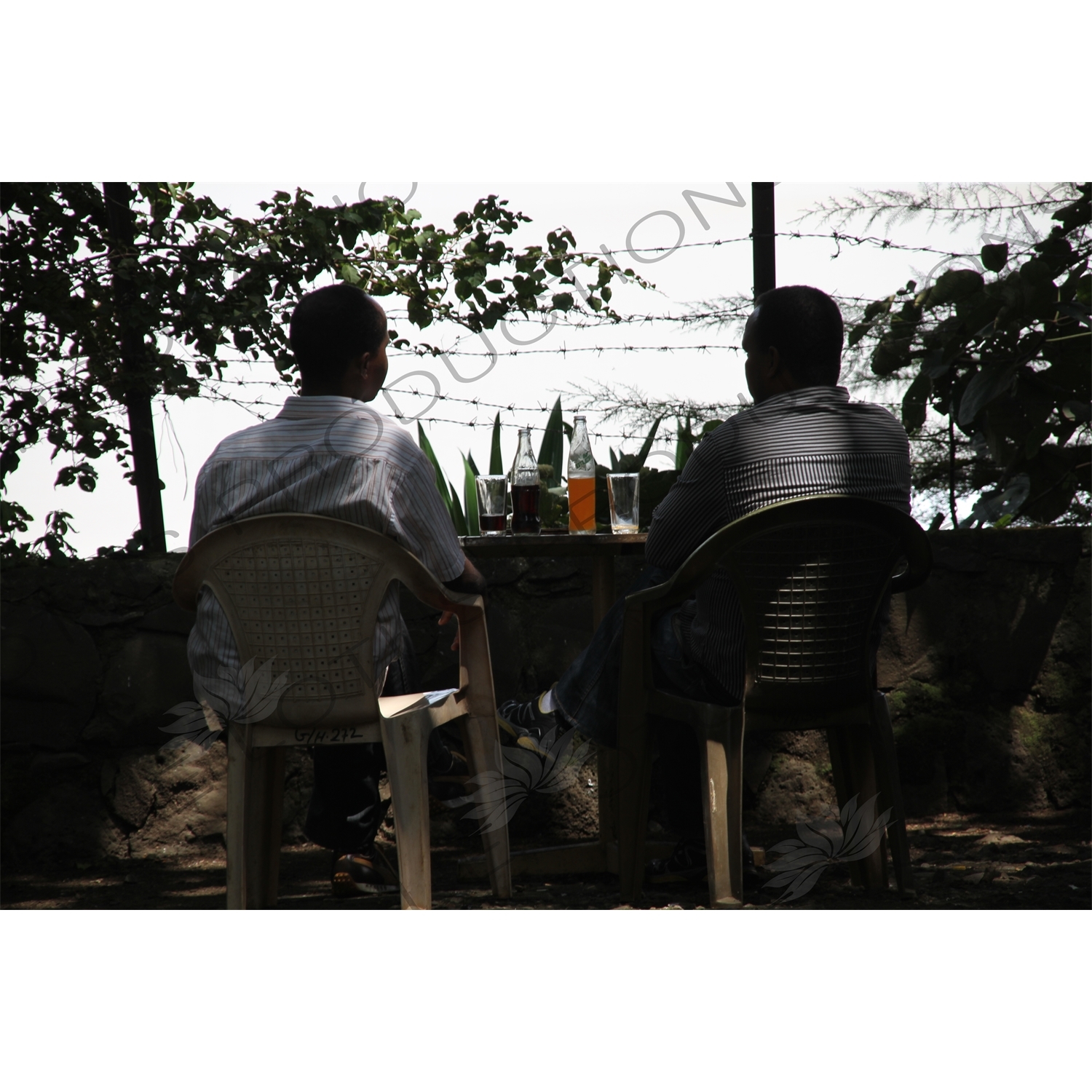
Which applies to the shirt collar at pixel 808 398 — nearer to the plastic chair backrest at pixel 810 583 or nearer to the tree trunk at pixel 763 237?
the plastic chair backrest at pixel 810 583

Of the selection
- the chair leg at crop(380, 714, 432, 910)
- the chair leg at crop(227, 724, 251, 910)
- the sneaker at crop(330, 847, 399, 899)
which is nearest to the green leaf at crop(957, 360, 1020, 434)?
the chair leg at crop(380, 714, 432, 910)

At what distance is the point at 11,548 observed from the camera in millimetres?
3031

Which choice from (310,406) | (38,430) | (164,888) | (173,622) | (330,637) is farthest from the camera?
(38,430)

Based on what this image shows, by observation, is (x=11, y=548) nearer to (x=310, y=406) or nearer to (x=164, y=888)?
(x=164, y=888)

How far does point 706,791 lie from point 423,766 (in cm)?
55

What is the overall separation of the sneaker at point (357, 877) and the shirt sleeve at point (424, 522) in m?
0.79

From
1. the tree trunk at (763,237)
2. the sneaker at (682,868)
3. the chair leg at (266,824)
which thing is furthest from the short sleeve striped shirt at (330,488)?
the tree trunk at (763,237)

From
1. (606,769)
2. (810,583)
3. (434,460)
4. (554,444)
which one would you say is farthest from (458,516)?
(810,583)

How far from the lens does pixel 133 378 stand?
3.20m

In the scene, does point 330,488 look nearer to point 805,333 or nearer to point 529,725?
point 529,725

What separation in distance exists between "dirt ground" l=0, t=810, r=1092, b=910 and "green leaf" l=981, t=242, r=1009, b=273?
1.67m

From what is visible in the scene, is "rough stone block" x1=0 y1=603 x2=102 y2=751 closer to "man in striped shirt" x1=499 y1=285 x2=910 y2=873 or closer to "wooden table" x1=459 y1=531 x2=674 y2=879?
"wooden table" x1=459 y1=531 x2=674 y2=879

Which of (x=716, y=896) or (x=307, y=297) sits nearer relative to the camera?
(x=716, y=896)

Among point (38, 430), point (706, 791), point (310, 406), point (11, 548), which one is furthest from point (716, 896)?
point (38, 430)
